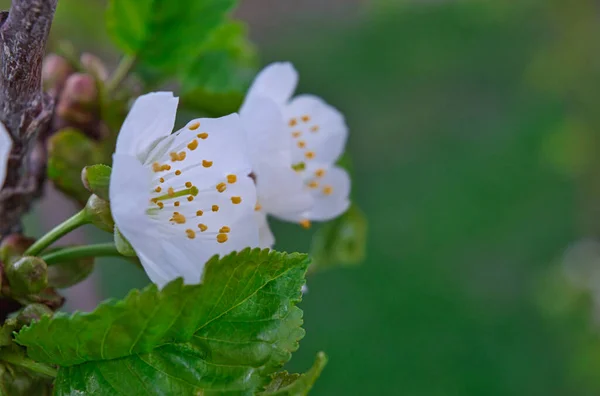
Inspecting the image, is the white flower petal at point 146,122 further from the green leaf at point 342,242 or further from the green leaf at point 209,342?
the green leaf at point 342,242

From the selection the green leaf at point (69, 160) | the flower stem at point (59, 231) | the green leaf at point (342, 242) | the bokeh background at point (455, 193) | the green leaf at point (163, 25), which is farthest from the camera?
the bokeh background at point (455, 193)

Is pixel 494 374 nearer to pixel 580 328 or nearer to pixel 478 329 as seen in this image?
pixel 478 329

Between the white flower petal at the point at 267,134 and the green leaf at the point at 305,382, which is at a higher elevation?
the white flower petal at the point at 267,134

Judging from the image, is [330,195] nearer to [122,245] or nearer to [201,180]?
[201,180]

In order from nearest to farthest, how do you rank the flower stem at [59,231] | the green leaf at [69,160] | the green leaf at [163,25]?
1. the flower stem at [59,231]
2. the green leaf at [69,160]
3. the green leaf at [163,25]

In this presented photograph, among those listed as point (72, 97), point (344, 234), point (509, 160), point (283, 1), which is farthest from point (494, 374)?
point (283, 1)

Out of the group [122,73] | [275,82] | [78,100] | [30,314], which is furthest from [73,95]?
[30,314]

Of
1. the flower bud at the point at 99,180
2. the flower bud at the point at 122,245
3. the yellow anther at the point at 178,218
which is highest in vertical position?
the flower bud at the point at 99,180

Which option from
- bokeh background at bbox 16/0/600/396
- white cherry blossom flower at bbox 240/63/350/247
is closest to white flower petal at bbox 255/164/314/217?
white cherry blossom flower at bbox 240/63/350/247

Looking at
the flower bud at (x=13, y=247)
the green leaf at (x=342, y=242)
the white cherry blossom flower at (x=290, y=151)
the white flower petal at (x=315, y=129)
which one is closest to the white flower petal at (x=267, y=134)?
the white cherry blossom flower at (x=290, y=151)
